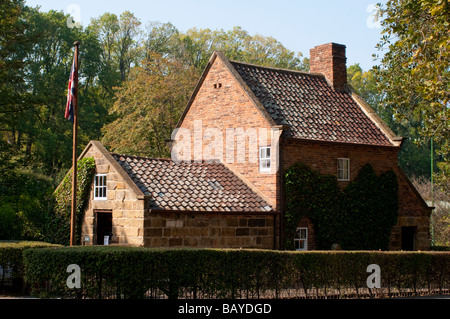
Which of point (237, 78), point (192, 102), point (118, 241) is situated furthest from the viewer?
point (192, 102)

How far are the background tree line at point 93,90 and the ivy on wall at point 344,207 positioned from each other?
10.2 feet

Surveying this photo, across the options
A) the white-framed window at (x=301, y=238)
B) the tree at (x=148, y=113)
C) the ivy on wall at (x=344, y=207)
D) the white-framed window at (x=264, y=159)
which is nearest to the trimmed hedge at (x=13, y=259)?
the white-framed window at (x=264, y=159)

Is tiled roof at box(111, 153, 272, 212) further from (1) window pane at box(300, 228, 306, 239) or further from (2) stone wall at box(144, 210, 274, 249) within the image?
(1) window pane at box(300, 228, 306, 239)

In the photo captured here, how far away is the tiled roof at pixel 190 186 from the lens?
849 inches

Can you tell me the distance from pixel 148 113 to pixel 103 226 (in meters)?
18.7

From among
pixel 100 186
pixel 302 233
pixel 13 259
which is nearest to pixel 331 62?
pixel 302 233

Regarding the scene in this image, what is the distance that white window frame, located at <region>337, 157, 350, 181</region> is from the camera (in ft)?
87.1

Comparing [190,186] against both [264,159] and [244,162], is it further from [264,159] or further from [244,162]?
[264,159]

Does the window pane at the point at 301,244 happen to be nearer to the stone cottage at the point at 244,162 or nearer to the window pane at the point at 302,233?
the stone cottage at the point at 244,162

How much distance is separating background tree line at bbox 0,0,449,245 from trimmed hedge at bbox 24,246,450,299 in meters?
6.79

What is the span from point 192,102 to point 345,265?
1257 cm

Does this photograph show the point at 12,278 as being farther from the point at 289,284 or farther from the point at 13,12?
the point at 13,12

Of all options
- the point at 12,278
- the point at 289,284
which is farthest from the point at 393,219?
the point at 12,278

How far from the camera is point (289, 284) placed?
18.4 meters
